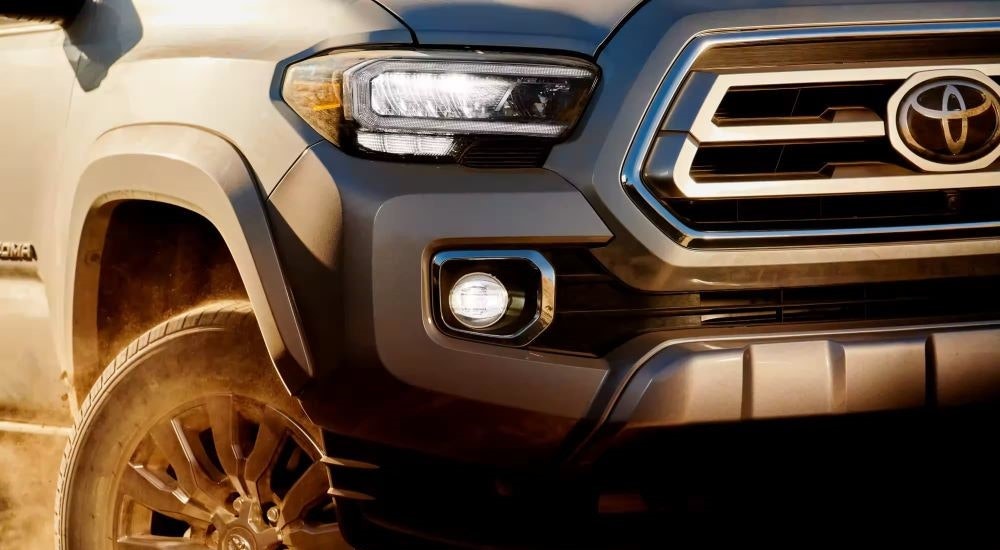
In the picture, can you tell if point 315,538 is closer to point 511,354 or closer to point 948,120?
point 511,354

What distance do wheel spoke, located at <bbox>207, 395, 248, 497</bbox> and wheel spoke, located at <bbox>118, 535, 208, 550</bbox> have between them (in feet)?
0.65

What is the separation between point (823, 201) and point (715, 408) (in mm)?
479

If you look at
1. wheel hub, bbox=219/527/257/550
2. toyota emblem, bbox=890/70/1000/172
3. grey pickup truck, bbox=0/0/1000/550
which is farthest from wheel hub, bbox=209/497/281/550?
toyota emblem, bbox=890/70/1000/172

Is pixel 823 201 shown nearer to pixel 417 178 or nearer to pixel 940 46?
pixel 940 46

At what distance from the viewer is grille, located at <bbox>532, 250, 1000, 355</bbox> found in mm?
2457

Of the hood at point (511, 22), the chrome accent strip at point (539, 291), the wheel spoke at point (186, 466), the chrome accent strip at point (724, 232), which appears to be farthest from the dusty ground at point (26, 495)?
the chrome accent strip at point (724, 232)

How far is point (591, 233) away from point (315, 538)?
3.09 feet

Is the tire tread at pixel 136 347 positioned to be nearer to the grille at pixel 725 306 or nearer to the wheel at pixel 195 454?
the wheel at pixel 195 454

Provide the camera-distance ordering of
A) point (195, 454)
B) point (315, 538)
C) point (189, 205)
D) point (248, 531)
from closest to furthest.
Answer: point (189, 205) → point (315, 538) → point (248, 531) → point (195, 454)

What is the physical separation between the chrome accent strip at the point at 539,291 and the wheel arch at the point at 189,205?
30 centimetres

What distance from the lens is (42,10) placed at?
3133 millimetres

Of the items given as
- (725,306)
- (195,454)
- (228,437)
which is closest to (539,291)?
(725,306)

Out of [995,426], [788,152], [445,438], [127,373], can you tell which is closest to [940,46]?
[788,152]

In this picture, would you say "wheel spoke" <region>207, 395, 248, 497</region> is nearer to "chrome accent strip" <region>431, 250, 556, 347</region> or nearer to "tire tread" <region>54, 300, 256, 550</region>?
"tire tread" <region>54, 300, 256, 550</region>
